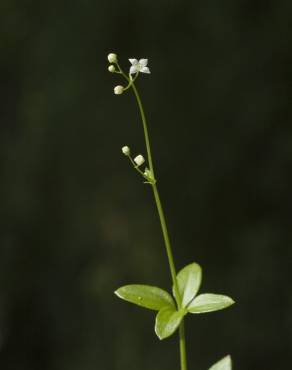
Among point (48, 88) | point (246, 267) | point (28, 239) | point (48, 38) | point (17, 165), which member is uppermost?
point (48, 38)

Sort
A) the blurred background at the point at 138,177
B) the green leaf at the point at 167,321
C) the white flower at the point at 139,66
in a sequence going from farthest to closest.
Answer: the blurred background at the point at 138,177, the white flower at the point at 139,66, the green leaf at the point at 167,321

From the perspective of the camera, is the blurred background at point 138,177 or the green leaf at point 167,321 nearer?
the green leaf at point 167,321

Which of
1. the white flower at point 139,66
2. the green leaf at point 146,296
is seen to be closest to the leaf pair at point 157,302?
the green leaf at point 146,296

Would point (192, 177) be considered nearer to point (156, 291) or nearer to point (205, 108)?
point (205, 108)

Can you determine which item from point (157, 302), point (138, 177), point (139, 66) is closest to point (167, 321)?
point (157, 302)

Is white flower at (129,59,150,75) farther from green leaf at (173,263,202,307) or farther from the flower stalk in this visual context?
green leaf at (173,263,202,307)

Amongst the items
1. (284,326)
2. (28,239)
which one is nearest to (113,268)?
(28,239)

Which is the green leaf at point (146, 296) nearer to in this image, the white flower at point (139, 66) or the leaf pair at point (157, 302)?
the leaf pair at point (157, 302)

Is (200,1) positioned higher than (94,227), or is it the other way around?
(200,1)
